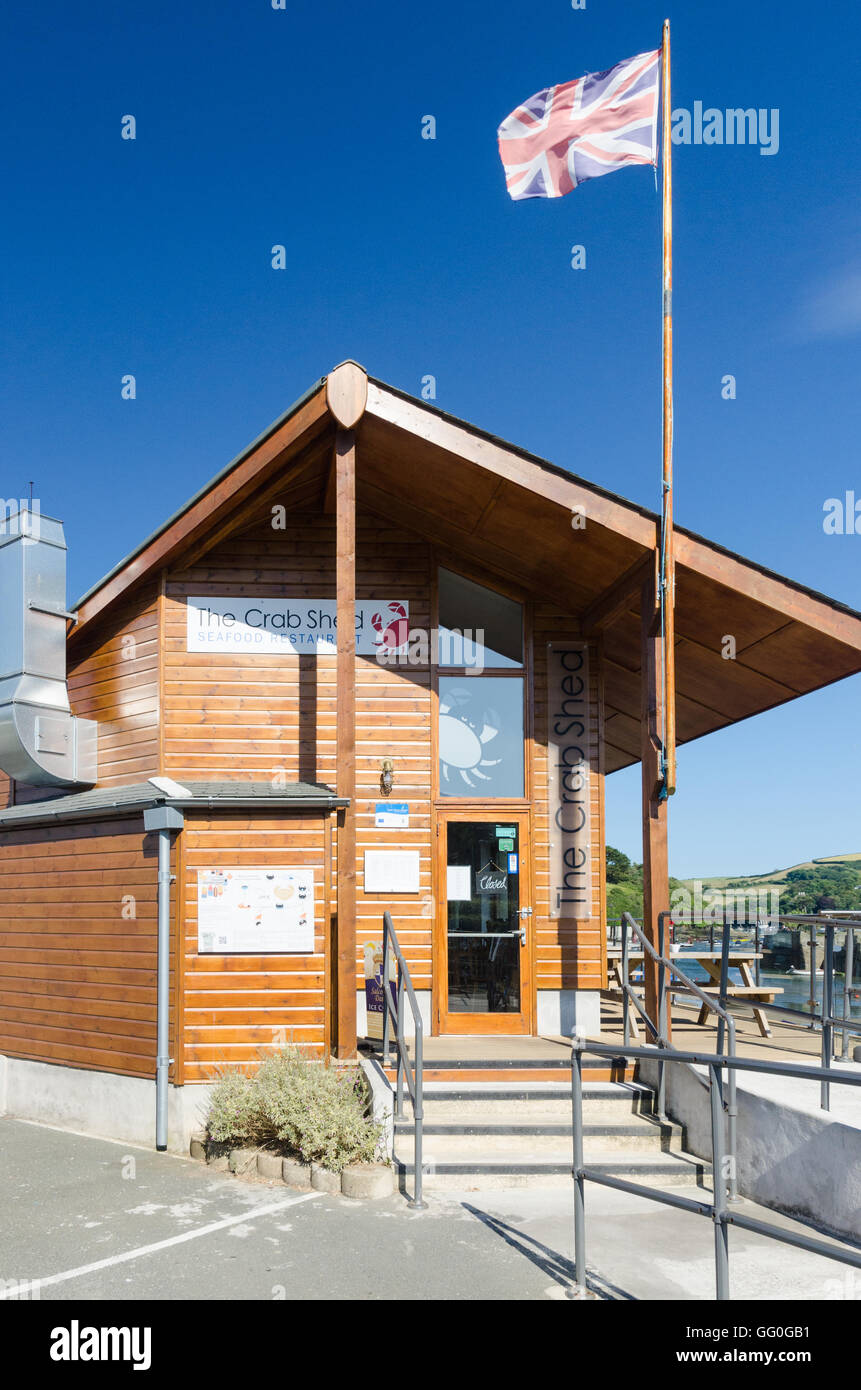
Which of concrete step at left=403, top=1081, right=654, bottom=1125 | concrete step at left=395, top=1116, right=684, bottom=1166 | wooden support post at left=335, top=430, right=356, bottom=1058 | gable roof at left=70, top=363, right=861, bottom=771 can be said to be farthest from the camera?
gable roof at left=70, top=363, right=861, bottom=771

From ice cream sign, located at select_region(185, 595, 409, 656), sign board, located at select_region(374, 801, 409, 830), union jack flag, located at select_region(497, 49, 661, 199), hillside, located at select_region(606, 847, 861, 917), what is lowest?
hillside, located at select_region(606, 847, 861, 917)

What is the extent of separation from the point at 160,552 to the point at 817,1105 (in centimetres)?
693

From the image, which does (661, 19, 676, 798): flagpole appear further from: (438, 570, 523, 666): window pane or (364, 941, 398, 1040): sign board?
(364, 941, 398, 1040): sign board

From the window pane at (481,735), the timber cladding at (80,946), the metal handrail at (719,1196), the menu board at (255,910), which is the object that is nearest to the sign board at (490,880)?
the window pane at (481,735)

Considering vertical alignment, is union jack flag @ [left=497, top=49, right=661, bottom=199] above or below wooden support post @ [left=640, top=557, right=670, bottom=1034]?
above

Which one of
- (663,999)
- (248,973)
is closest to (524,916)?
(663,999)

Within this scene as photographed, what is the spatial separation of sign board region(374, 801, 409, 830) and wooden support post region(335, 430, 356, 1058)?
4.24 feet

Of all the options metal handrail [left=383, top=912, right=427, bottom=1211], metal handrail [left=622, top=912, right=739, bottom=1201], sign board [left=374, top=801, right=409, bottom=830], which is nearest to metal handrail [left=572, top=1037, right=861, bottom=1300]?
metal handrail [left=383, top=912, right=427, bottom=1211]

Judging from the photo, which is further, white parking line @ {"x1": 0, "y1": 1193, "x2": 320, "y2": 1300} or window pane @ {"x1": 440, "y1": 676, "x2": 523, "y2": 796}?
window pane @ {"x1": 440, "y1": 676, "x2": 523, "y2": 796}

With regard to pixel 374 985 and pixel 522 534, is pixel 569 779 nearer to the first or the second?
pixel 522 534

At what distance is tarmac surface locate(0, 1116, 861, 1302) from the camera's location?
5.17m

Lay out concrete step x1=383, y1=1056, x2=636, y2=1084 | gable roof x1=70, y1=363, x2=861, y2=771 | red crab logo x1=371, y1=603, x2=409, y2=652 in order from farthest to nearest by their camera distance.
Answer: red crab logo x1=371, y1=603, x2=409, y2=652 → gable roof x1=70, y1=363, x2=861, y2=771 → concrete step x1=383, y1=1056, x2=636, y2=1084

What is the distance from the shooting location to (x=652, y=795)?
885 centimetres
